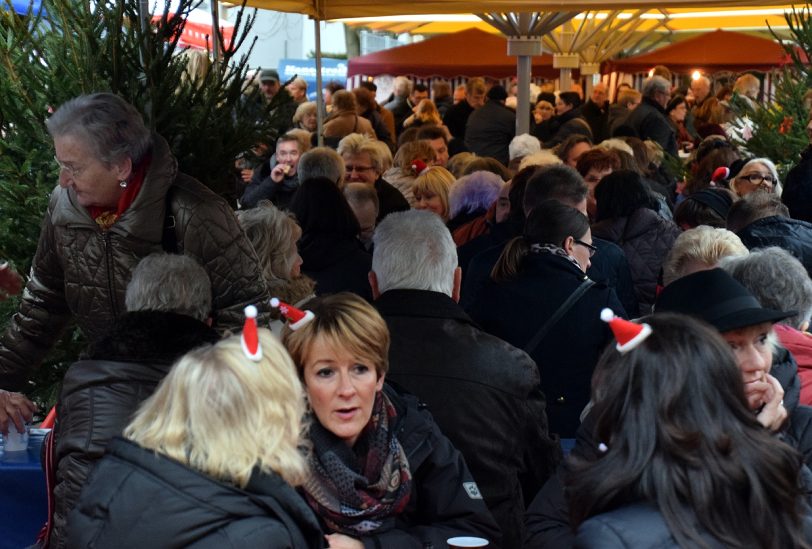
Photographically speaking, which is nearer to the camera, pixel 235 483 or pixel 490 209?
pixel 235 483

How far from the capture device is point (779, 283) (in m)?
4.26

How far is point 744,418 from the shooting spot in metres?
2.62

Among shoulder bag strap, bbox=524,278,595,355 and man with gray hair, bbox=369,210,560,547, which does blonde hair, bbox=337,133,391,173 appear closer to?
shoulder bag strap, bbox=524,278,595,355

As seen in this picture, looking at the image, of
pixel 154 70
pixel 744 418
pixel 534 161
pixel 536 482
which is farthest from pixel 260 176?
pixel 744 418

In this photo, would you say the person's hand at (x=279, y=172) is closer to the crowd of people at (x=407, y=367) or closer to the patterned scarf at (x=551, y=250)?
the crowd of people at (x=407, y=367)

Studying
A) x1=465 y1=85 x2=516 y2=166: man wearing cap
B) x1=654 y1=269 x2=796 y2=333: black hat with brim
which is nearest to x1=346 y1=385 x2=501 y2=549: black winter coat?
x1=654 y1=269 x2=796 y2=333: black hat with brim

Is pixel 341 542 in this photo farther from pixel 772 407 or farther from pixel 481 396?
pixel 772 407

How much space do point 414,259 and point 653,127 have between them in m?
9.60

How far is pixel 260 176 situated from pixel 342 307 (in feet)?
23.1

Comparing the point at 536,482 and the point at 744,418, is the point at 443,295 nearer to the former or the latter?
the point at 536,482

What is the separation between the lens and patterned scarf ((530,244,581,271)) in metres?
5.29

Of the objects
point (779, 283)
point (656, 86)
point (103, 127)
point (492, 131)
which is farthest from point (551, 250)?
point (492, 131)

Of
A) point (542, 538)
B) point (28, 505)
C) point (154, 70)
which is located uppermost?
point (154, 70)

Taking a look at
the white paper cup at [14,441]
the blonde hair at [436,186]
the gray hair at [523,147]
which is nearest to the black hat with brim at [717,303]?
the white paper cup at [14,441]
